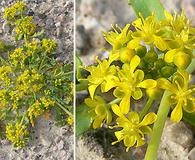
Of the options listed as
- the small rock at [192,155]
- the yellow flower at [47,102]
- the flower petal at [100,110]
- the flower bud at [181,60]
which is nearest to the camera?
the flower bud at [181,60]

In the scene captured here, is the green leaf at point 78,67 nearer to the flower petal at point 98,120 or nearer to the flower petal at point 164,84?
the flower petal at point 98,120

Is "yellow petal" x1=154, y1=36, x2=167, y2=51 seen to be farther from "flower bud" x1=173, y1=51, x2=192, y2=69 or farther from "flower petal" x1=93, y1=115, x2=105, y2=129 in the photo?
"flower petal" x1=93, y1=115, x2=105, y2=129

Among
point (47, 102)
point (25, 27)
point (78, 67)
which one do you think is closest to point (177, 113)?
point (78, 67)

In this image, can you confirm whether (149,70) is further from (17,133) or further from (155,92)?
(17,133)

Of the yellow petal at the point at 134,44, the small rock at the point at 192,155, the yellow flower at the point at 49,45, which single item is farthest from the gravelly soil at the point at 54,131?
the yellow petal at the point at 134,44

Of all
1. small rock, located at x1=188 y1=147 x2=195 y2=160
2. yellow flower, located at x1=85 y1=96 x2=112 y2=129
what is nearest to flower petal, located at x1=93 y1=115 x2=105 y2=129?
yellow flower, located at x1=85 y1=96 x2=112 y2=129

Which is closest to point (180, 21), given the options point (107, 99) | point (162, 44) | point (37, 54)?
point (162, 44)

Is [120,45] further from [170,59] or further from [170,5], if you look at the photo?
[170,5]
